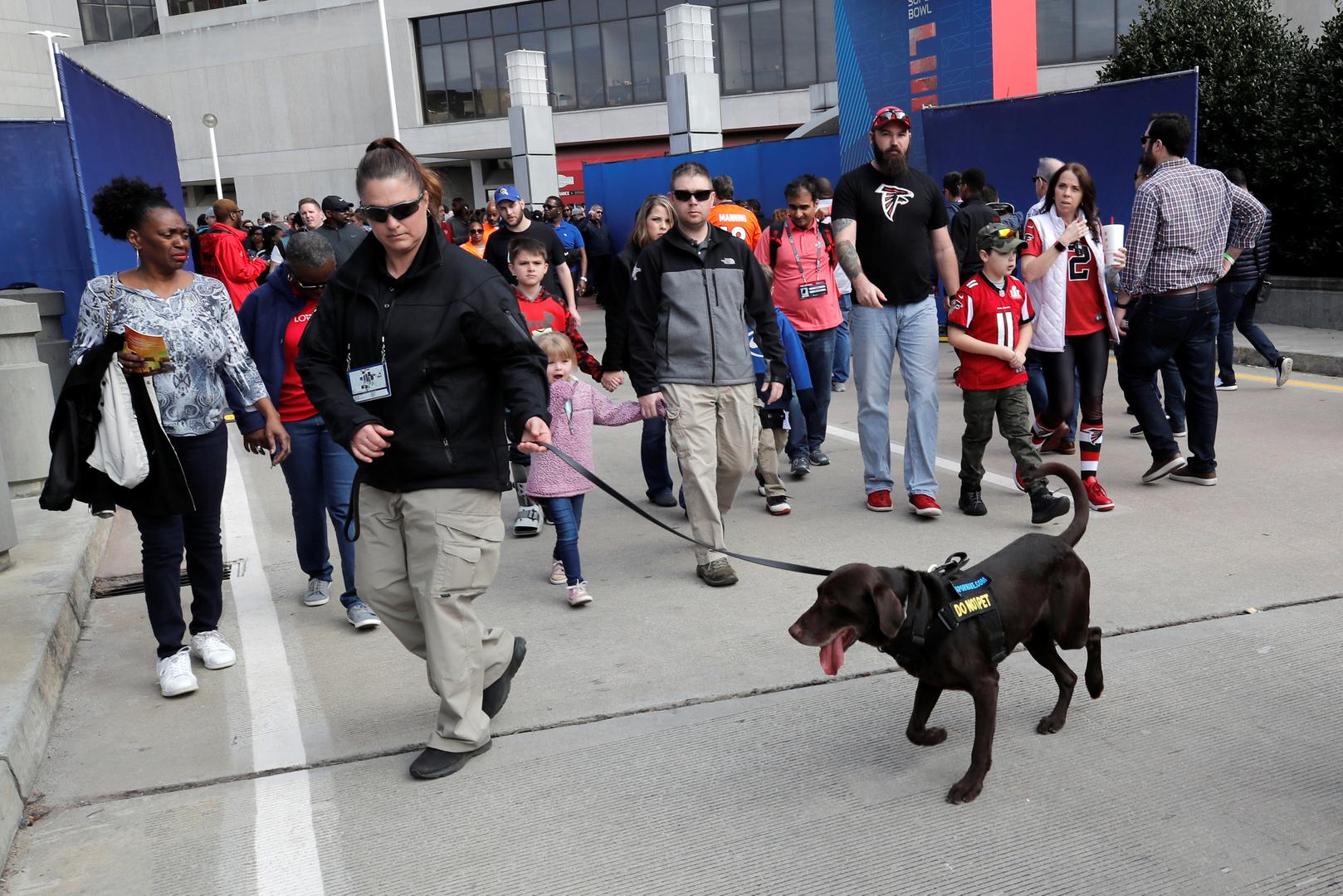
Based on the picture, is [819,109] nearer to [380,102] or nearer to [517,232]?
[380,102]

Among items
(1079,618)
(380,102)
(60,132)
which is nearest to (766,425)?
(1079,618)

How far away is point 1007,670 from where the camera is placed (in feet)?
14.6

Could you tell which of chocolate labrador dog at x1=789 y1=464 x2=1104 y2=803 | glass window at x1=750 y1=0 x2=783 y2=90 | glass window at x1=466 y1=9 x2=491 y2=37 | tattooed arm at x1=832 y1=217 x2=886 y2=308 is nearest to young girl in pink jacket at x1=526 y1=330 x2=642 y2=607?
tattooed arm at x1=832 y1=217 x2=886 y2=308

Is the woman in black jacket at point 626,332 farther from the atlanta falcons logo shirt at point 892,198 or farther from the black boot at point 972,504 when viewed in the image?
the black boot at point 972,504

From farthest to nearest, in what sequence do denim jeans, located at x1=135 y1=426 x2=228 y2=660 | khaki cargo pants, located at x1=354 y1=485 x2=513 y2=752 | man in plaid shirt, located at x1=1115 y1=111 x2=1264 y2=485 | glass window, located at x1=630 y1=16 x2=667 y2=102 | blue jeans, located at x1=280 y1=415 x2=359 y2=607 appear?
glass window, located at x1=630 y1=16 x2=667 y2=102 → man in plaid shirt, located at x1=1115 y1=111 x2=1264 y2=485 → blue jeans, located at x1=280 y1=415 x2=359 y2=607 → denim jeans, located at x1=135 y1=426 x2=228 y2=660 → khaki cargo pants, located at x1=354 y1=485 x2=513 y2=752

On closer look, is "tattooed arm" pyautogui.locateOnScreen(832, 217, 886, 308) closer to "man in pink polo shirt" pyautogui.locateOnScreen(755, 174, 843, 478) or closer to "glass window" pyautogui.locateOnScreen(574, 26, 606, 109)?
"man in pink polo shirt" pyautogui.locateOnScreen(755, 174, 843, 478)

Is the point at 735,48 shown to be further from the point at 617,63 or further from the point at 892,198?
the point at 892,198

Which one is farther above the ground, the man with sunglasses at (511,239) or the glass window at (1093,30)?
the glass window at (1093,30)

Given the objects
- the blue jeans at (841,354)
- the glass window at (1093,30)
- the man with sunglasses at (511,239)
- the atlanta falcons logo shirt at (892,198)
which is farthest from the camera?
the glass window at (1093,30)

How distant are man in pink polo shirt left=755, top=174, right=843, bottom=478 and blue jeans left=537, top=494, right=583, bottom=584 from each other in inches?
110

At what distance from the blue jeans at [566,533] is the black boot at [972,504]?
2348mm

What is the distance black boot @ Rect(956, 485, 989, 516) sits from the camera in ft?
21.8

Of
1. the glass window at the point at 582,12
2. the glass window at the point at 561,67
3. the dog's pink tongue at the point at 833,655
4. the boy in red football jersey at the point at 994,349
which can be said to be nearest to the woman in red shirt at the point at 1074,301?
the boy in red football jersey at the point at 994,349

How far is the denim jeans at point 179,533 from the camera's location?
466 cm
